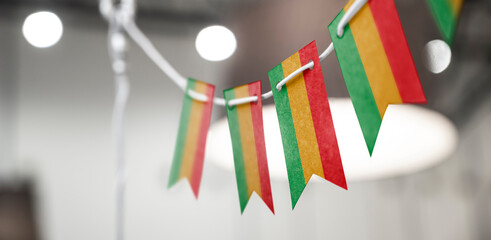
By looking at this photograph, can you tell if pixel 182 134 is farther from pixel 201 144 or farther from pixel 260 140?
pixel 260 140

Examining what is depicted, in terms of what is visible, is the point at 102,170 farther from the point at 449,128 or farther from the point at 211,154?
the point at 449,128

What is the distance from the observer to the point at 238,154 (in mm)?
461

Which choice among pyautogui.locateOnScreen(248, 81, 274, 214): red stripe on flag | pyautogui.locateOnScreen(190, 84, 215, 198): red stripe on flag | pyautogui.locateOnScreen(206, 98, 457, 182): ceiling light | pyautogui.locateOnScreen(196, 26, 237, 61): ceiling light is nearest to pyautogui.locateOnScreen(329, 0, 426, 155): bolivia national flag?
pyautogui.locateOnScreen(248, 81, 274, 214): red stripe on flag

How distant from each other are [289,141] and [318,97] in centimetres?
6

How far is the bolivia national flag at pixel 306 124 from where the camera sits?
1.14ft

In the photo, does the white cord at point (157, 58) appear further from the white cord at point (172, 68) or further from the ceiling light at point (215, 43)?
the ceiling light at point (215, 43)

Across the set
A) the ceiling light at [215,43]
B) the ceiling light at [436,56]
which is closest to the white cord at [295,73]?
the ceiling light at [436,56]

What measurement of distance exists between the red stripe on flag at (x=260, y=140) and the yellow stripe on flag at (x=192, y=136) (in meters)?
0.11

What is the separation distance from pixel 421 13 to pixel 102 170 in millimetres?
1294

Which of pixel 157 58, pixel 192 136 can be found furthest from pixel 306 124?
pixel 157 58

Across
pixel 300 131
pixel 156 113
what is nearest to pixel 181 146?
pixel 300 131

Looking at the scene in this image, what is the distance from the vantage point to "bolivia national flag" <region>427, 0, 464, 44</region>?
0.84 feet

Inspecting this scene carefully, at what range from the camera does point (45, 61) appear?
1.66m

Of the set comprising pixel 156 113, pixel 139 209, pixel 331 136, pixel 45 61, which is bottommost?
pixel 139 209
